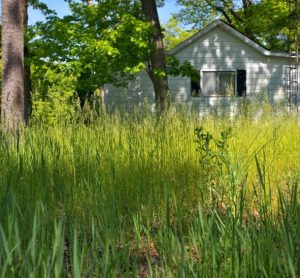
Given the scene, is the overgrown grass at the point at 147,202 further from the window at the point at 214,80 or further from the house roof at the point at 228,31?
the house roof at the point at 228,31

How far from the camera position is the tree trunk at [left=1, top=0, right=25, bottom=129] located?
831 centimetres

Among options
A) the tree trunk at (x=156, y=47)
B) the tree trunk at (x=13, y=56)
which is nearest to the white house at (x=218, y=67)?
the tree trunk at (x=156, y=47)

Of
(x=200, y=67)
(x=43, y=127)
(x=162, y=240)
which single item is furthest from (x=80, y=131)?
(x=200, y=67)

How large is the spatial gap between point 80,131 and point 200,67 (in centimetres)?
1555

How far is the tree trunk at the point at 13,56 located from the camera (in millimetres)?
8312

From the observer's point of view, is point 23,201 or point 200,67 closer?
point 23,201

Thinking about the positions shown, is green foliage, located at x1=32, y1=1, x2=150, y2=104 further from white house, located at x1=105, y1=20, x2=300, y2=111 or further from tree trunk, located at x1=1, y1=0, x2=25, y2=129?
tree trunk, located at x1=1, y1=0, x2=25, y2=129

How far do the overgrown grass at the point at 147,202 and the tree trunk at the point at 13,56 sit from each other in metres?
3.06

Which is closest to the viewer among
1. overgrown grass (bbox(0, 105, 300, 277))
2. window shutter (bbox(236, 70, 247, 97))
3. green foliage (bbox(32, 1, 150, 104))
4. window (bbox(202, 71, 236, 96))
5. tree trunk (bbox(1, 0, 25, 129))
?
overgrown grass (bbox(0, 105, 300, 277))

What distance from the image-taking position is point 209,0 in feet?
98.0

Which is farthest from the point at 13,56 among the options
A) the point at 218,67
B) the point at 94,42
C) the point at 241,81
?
the point at 241,81

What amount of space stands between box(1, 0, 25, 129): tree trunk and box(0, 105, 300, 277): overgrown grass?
3062 millimetres

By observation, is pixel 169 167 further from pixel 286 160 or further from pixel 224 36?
pixel 224 36

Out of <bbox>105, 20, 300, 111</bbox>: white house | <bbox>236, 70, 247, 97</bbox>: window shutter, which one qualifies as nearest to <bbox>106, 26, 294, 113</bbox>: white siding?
<bbox>105, 20, 300, 111</bbox>: white house
